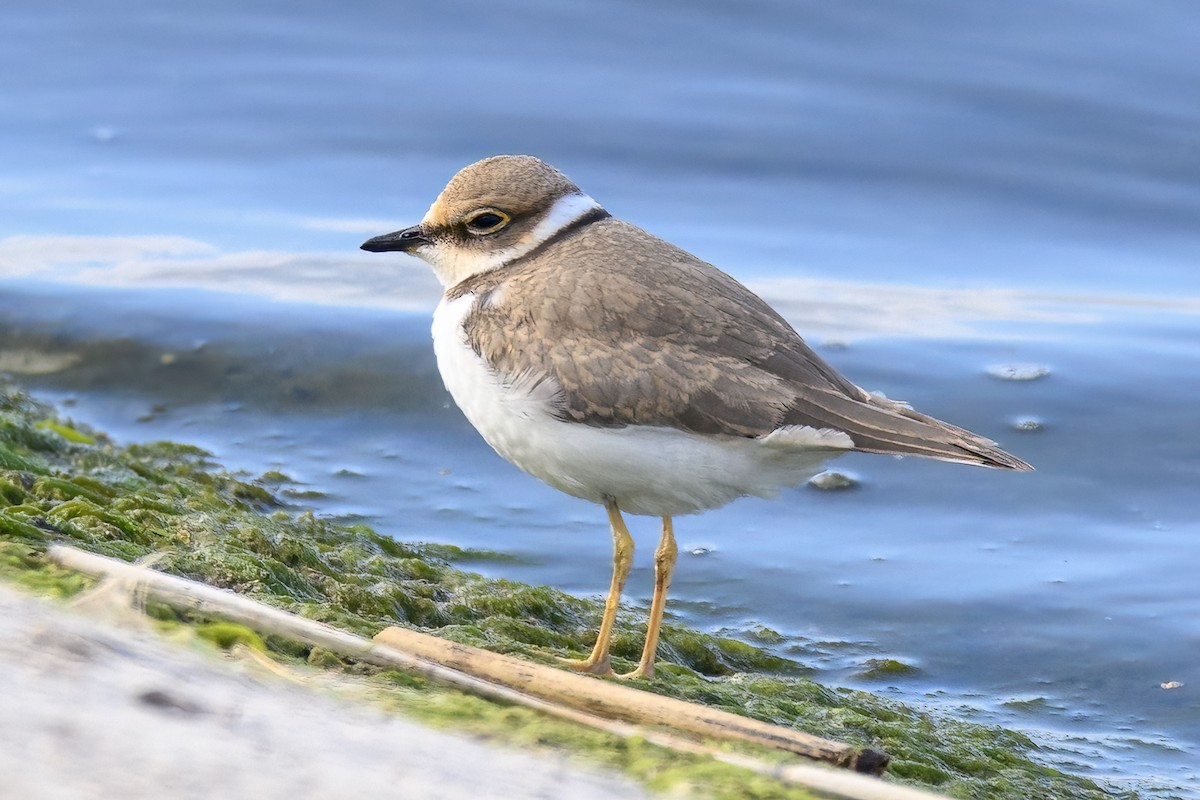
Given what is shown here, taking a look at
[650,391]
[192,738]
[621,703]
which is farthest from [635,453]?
[192,738]

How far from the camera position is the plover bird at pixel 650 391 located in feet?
15.5

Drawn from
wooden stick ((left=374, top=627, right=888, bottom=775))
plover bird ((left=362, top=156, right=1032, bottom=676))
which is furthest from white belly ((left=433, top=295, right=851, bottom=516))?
wooden stick ((left=374, top=627, right=888, bottom=775))

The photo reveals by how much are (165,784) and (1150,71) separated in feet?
38.2

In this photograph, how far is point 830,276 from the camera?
10.2 metres

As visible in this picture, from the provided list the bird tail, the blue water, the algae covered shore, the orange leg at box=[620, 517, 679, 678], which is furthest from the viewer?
the blue water

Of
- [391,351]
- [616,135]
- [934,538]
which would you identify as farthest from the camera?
[616,135]

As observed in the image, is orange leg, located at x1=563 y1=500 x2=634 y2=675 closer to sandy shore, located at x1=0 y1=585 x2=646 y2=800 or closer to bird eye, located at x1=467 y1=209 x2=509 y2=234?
bird eye, located at x1=467 y1=209 x2=509 y2=234

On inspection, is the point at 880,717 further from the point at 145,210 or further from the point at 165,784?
the point at 145,210

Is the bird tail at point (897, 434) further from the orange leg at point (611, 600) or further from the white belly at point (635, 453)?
the orange leg at point (611, 600)

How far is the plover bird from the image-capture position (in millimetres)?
4723

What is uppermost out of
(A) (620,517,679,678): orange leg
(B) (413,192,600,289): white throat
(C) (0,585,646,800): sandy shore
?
(B) (413,192,600,289): white throat

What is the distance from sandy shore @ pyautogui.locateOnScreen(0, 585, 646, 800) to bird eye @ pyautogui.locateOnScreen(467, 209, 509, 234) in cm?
264

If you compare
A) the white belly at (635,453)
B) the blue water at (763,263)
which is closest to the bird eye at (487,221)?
the white belly at (635,453)

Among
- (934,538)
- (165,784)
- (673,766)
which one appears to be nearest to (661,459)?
(673,766)
